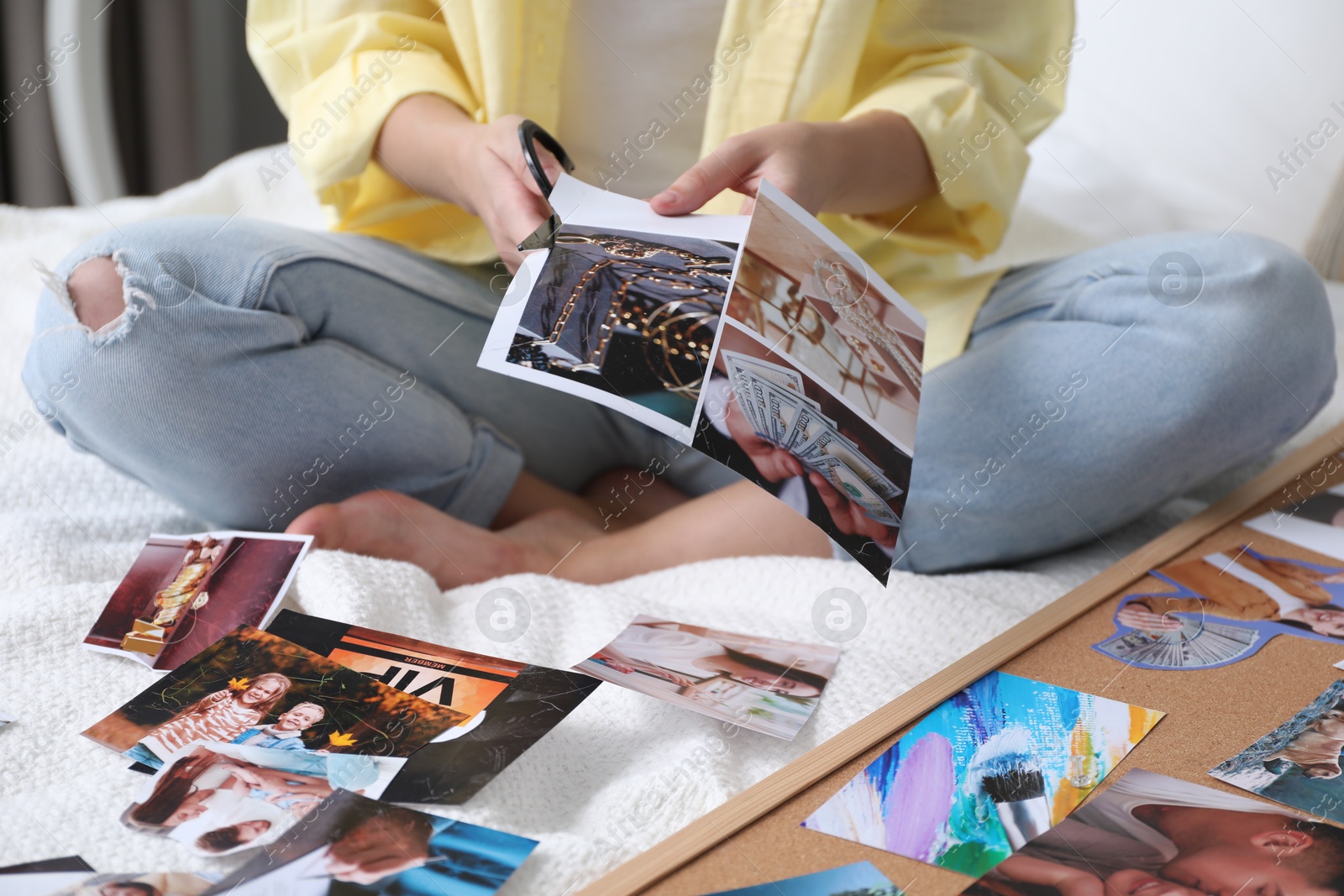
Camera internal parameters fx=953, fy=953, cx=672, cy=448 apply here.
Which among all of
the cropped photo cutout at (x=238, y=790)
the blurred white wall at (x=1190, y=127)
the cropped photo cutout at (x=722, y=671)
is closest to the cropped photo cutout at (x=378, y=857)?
the cropped photo cutout at (x=238, y=790)

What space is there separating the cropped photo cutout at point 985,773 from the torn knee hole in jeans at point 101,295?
0.57m

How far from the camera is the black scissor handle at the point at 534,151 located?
1.91 feet

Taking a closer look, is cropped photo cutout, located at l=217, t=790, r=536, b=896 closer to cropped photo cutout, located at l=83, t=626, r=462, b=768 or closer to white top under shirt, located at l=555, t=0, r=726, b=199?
cropped photo cutout, located at l=83, t=626, r=462, b=768

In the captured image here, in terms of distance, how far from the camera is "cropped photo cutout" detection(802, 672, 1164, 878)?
43 cm

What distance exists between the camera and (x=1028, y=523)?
28.1 inches

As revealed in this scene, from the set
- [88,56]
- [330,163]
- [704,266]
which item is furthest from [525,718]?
[88,56]

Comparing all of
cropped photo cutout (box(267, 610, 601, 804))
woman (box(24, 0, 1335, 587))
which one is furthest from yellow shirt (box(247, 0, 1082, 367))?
cropped photo cutout (box(267, 610, 601, 804))

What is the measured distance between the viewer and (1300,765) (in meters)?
0.47

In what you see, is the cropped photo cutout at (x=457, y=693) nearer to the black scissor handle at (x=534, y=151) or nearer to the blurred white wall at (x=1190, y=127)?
the black scissor handle at (x=534, y=151)

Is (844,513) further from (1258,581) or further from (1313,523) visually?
(1313,523)

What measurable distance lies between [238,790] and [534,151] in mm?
392

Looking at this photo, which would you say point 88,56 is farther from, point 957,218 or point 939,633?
point 939,633

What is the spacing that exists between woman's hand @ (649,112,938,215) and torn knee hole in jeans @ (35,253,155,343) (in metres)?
0.38

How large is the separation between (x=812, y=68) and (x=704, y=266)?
0.34 metres
